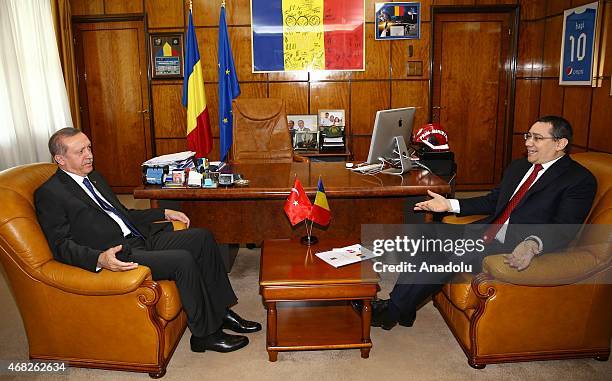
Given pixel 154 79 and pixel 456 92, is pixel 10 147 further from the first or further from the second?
pixel 456 92

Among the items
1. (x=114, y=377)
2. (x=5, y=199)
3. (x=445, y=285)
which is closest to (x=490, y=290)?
(x=445, y=285)

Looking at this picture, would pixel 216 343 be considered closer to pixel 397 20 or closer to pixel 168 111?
pixel 168 111

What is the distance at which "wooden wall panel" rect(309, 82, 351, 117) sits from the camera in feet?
19.0

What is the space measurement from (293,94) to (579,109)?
115 inches

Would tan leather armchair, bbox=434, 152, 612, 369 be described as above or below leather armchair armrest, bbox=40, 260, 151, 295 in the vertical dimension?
below

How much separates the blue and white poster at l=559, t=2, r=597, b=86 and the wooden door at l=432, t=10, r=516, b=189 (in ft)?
2.61

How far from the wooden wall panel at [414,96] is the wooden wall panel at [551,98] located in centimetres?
123

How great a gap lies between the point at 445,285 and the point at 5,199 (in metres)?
2.16

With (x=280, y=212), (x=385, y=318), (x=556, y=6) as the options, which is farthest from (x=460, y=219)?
(x=556, y=6)

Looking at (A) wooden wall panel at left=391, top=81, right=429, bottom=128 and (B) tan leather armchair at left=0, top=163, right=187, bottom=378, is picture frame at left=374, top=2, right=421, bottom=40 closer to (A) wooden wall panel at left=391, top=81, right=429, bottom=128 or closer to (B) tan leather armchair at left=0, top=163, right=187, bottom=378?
(A) wooden wall panel at left=391, top=81, right=429, bottom=128

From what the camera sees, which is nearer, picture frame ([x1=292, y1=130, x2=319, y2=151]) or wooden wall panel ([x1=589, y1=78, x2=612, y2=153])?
wooden wall panel ([x1=589, y1=78, x2=612, y2=153])

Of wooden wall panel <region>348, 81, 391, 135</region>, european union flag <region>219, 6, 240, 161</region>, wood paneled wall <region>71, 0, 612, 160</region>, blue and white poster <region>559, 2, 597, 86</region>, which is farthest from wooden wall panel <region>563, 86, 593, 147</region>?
european union flag <region>219, 6, 240, 161</region>

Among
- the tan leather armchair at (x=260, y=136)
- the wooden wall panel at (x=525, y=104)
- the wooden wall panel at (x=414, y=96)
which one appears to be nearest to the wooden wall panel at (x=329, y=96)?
the wooden wall panel at (x=414, y=96)

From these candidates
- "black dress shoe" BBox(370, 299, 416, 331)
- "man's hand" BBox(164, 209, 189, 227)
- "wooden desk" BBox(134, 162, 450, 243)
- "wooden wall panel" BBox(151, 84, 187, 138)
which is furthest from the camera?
"wooden wall panel" BBox(151, 84, 187, 138)
